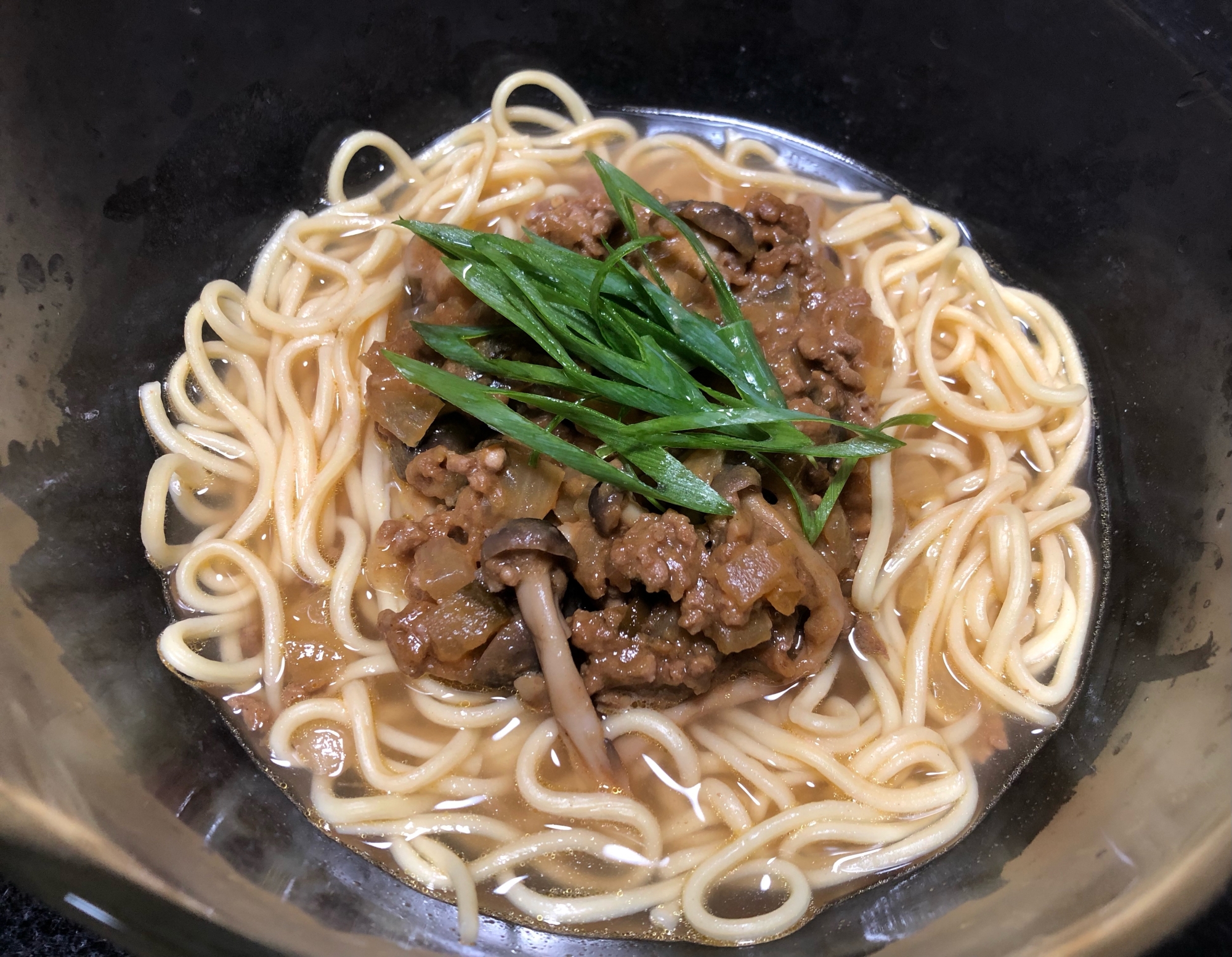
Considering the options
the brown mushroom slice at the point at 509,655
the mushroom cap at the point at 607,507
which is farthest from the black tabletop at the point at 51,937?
the mushroom cap at the point at 607,507

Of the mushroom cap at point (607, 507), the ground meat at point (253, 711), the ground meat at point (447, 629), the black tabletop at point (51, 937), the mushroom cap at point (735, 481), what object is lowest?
the ground meat at point (253, 711)

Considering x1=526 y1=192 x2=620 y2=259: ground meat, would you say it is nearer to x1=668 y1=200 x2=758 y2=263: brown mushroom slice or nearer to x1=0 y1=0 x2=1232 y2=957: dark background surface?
x1=668 y1=200 x2=758 y2=263: brown mushroom slice

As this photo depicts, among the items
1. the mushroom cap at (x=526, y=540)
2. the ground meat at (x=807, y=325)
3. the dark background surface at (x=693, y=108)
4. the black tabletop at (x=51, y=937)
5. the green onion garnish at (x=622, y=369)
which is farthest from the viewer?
the ground meat at (x=807, y=325)

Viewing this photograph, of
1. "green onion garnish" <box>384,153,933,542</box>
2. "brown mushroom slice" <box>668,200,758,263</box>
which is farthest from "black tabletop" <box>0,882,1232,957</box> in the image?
"brown mushroom slice" <box>668,200,758,263</box>

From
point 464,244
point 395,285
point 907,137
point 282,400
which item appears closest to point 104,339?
point 282,400

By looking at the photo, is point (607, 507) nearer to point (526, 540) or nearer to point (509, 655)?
point (526, 540)

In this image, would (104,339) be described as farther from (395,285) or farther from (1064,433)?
(1064,433)

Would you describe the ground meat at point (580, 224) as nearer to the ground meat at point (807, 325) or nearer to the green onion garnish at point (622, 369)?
the green onion garnish at point (622, 369)

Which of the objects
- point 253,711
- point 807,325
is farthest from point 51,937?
point 807,325
